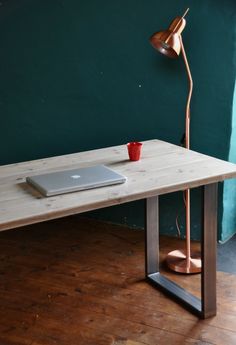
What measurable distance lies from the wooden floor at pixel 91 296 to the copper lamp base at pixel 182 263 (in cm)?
5

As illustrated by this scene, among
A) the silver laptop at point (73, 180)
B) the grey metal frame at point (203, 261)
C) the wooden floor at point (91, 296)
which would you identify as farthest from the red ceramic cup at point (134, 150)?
the wooden floor at point (91, 296)

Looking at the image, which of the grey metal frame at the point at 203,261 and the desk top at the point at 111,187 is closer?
the desk top at the point at 111,187

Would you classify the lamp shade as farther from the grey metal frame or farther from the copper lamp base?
the copper lamp base

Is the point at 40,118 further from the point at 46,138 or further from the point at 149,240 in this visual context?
the point at 149,240

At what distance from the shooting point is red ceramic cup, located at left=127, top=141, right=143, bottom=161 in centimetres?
271

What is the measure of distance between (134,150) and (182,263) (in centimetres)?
90

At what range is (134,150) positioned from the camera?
272 cm

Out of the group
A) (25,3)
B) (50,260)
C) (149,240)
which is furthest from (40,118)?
(149,240)

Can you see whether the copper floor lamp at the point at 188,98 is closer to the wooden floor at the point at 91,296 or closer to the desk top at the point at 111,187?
the wooden floor at the point at 91,296

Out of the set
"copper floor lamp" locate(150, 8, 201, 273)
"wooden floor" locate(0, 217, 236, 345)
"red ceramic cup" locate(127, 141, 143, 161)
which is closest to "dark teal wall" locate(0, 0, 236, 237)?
"copper floor lamp" locate(150, 8, 201, 273)

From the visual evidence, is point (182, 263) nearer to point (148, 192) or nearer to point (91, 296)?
point (91, 296)

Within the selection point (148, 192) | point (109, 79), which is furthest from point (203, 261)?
point (109, 79)

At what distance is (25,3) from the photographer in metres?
3.66

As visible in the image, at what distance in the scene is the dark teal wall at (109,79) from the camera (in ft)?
10.9
